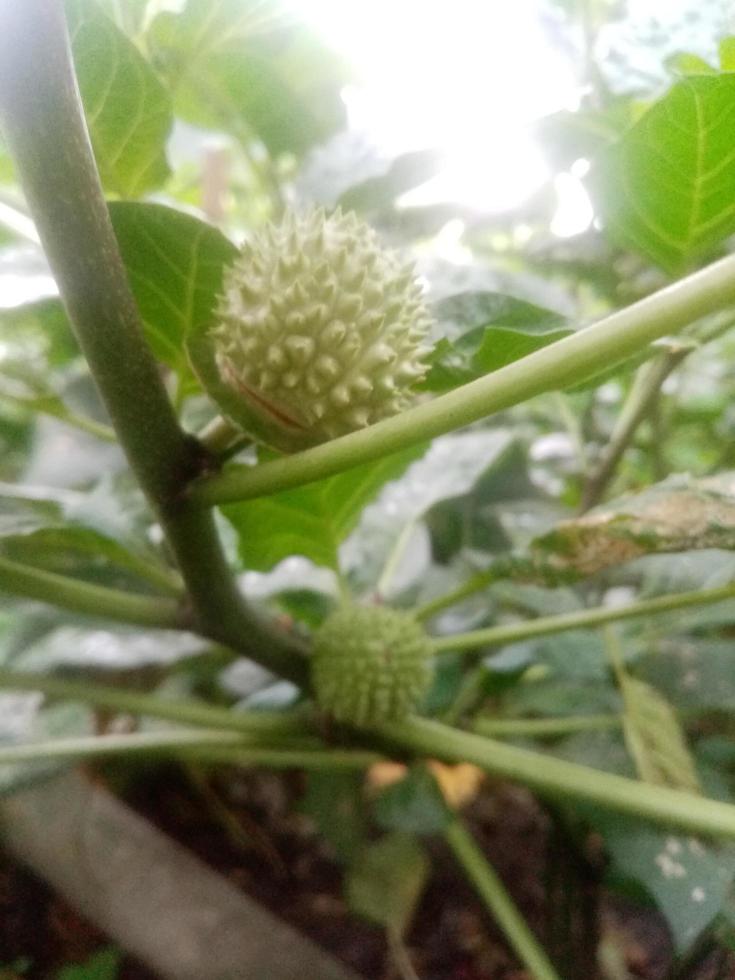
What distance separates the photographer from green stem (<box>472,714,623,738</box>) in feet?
2.66

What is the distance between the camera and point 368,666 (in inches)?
25.6

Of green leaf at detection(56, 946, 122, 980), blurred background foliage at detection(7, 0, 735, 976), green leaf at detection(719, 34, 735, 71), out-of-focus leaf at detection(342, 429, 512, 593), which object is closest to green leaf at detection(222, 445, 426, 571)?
blurred background foliage at detection(7, 0, 735, 976)

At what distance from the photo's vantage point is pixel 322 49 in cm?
88

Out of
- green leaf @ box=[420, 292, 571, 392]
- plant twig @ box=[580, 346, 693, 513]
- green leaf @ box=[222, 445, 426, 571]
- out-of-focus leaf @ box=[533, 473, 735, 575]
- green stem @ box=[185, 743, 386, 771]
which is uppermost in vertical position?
green leaf @ box=[420, 292, 571, 392]

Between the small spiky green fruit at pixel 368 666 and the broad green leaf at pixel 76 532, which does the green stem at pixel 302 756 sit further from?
the broad green leaf at pixel 76 532

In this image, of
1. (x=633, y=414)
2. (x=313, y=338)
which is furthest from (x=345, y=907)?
(x=313, y=338)

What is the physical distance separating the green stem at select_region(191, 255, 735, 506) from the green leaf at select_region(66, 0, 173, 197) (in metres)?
0.25

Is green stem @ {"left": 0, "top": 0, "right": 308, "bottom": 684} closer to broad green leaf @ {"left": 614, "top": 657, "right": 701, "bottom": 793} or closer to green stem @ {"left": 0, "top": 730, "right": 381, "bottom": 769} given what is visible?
green stem @ {"left": 0, "top": 730, "right": 381, "bottom": 769}

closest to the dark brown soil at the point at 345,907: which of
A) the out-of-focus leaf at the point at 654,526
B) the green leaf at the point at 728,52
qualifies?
the out-of-focus leaf at the point at 654,526

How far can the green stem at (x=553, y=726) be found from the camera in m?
0.81

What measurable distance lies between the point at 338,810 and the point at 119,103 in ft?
2.29

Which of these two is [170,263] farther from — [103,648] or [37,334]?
[37,334]

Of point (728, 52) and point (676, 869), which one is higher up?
point (728, 52)

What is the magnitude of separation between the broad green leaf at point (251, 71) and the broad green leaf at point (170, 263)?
260 mm
